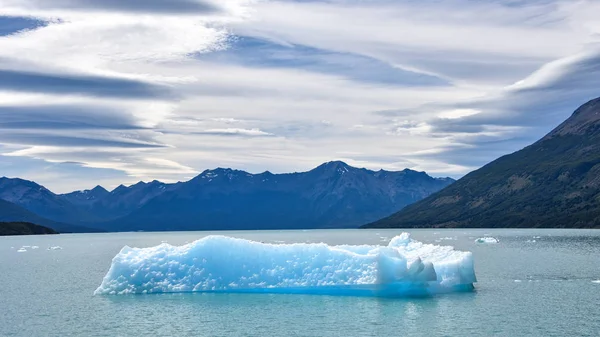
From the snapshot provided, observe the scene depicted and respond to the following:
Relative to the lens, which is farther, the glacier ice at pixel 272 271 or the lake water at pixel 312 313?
the glacier ice at pixel 272 271

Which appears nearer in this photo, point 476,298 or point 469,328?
point 469,328

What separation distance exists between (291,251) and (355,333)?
16.2m

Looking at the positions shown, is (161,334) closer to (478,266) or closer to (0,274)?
(478,266)

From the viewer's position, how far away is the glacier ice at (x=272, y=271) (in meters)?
49.2

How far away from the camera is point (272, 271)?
5066 centimetres

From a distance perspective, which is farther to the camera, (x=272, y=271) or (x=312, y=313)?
(x=272, y=271)

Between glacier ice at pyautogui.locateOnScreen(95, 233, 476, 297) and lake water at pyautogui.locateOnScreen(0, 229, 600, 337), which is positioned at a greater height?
glacier ice at pyautogui.locateOnScreen(95, 233, 476, 297)

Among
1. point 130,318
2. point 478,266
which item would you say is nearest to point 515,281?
point 478,266

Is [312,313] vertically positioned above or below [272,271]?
below

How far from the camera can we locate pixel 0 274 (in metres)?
87.1

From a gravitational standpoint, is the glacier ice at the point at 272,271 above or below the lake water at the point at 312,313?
above

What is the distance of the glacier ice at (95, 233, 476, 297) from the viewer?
4925cm

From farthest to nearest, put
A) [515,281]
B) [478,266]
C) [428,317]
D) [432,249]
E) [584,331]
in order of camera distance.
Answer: [478,266] → [515,281] → [432,249] → [428,317] → [584,331]

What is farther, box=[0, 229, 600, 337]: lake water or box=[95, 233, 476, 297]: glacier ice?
box=[95, 233, 476, 297]: glacier ice
